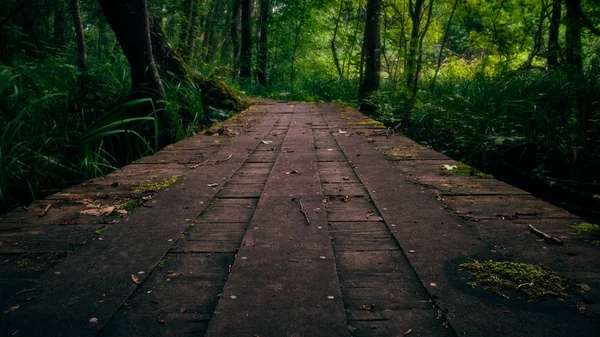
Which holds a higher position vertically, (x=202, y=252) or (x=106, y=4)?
(x=106, y=4)

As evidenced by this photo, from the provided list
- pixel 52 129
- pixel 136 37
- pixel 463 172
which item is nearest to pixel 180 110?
pixel 136 37

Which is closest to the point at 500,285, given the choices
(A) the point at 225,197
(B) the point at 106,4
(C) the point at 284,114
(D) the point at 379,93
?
(A) the point at 225,197

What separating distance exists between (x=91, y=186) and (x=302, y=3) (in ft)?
37.9

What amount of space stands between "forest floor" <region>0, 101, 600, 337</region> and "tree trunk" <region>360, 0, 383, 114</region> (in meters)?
4.69

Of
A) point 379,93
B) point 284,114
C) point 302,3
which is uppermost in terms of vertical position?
point 302,3

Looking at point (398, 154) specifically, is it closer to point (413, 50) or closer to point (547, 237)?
point (547, 237)

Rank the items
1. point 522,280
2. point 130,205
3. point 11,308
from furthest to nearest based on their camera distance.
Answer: point 130,205
point 522,280
point 11,308

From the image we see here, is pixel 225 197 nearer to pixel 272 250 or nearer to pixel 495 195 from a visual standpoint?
pixel 272 250

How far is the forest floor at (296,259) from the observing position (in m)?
0.88

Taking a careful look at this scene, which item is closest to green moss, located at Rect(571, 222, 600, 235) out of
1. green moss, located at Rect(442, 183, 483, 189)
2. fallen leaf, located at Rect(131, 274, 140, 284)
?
green moss, located at Rect(442, 183, 483, 189)

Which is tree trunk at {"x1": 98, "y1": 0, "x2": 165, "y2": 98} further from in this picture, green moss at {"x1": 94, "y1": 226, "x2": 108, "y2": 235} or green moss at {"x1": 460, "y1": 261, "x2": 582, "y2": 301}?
green moss at {"x1": 460, "y1": 261, "x2": 582, "y2": 301}

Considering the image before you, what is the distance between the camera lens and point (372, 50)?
21.3ft

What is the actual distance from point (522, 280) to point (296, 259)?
0.66 m

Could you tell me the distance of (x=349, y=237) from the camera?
136 centimetres
